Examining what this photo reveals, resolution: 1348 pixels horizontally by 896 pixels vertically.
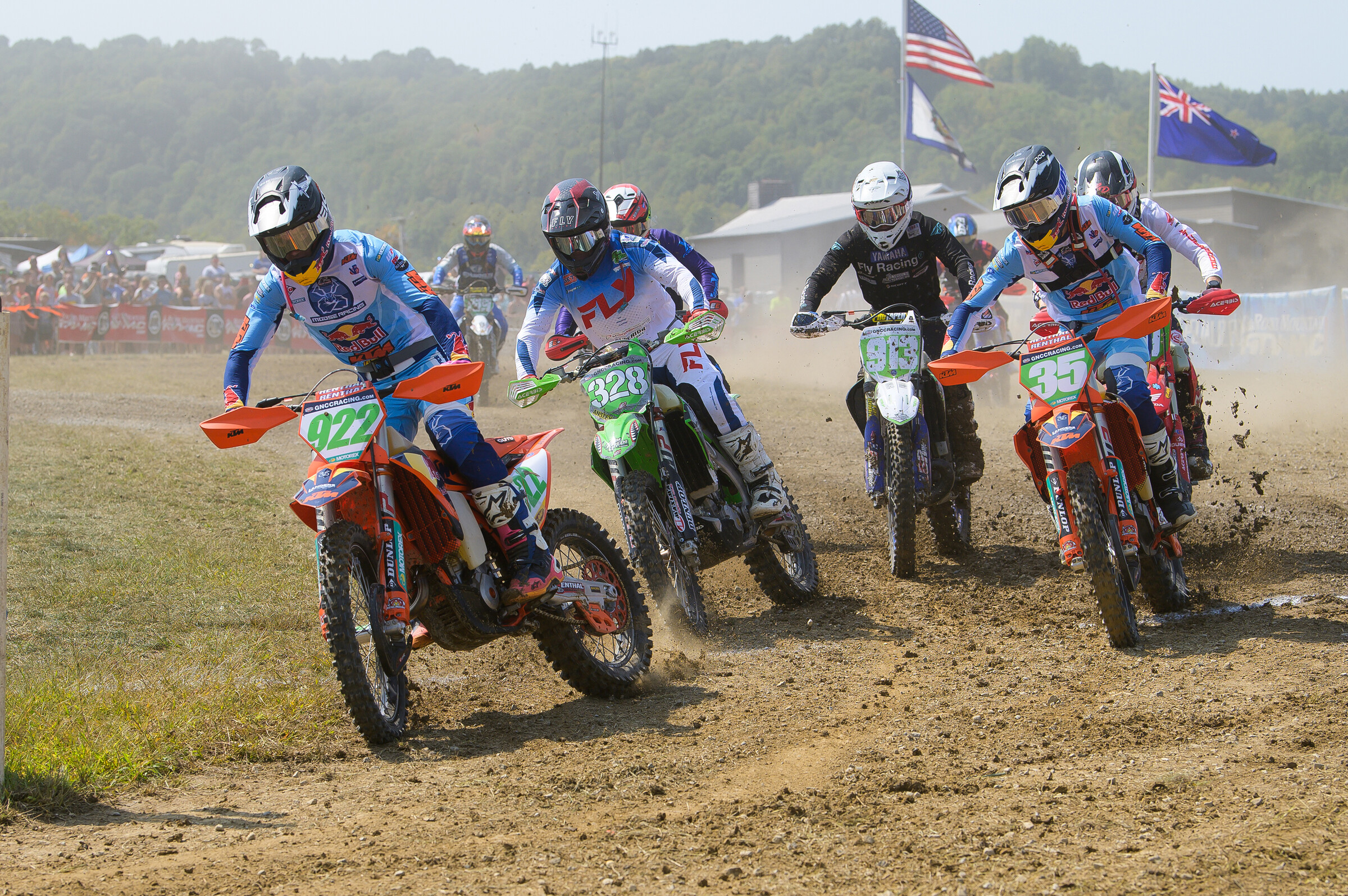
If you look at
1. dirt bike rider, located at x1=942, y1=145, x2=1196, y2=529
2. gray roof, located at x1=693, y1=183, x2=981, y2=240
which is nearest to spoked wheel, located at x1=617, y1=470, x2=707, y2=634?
dirt bike rider, located at x1=942, y1=145, x2=1196, y2=529

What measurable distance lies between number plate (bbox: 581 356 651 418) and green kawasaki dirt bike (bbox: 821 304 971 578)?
1.58 m

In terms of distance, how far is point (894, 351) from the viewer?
23.9ft

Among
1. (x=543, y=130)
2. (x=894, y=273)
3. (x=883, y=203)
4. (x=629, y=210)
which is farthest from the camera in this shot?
(x=543, y=130)

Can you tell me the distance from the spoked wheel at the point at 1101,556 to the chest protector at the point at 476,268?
12.6m

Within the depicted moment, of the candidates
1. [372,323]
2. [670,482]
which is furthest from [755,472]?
[372,323]

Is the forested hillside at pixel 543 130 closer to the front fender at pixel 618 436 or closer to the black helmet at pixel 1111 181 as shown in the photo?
the black helmet at pixel 1111 181

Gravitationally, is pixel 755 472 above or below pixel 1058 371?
below

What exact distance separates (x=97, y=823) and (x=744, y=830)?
2.03 m

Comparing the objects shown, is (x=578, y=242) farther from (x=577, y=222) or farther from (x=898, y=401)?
(x=898, y=401)

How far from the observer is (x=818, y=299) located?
7922 mm

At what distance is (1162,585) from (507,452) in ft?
10.7

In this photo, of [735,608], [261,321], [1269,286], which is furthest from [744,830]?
[1269,286]

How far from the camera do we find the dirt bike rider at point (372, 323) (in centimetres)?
495

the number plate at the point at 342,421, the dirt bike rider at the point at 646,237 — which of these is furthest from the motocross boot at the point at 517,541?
the dirt bike rider at the point at 646,237
